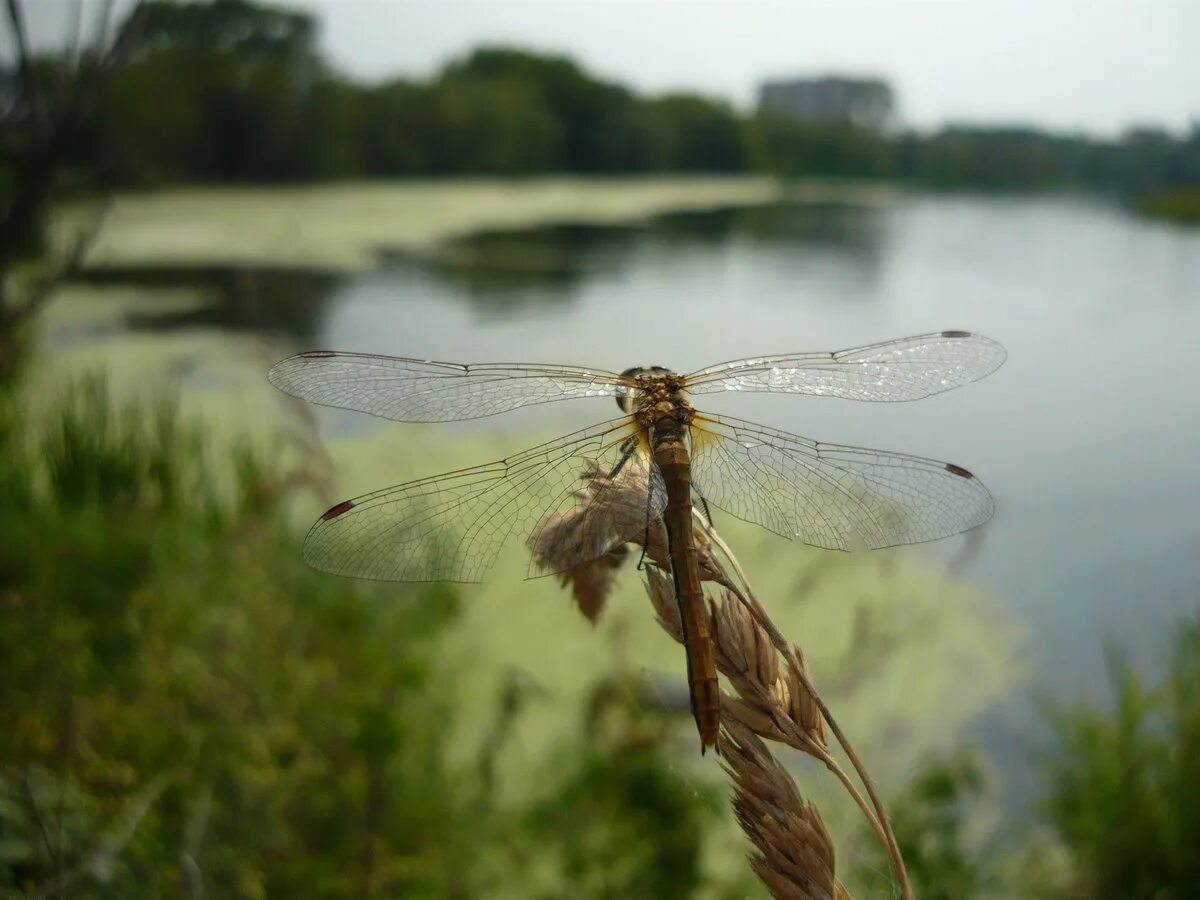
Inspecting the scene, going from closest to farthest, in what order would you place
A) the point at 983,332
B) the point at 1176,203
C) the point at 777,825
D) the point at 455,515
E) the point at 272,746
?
the point at 777,825 → the point at 455,515 → the point at 272,746 → the point at 1176,203 → the point at 983,332

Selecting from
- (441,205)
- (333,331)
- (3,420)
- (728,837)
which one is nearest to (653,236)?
(441,205)

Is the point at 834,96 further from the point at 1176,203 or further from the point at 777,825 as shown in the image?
the point at 777,825

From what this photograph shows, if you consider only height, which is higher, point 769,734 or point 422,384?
point 422,384

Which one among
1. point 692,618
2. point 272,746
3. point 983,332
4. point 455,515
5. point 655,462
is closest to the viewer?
Result: point 692,618

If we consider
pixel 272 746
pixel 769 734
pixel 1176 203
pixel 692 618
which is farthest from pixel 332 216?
pixel 769 734

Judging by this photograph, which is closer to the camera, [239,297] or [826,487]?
[826,487]

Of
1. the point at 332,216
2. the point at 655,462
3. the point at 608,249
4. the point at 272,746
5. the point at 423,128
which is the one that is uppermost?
the point at 423,128
